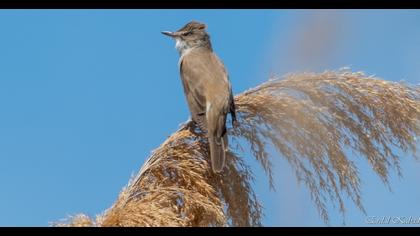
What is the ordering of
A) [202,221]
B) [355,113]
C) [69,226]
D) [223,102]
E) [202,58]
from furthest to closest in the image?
[202,58]
[223,102]
[355,113]
[202,221]
[69,226]

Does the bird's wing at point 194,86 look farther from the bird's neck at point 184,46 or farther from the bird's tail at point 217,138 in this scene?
the bird's neck at point 184,46

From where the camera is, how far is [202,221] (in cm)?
407

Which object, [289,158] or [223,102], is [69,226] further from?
[223,102]

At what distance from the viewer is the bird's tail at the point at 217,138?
4.61 metres

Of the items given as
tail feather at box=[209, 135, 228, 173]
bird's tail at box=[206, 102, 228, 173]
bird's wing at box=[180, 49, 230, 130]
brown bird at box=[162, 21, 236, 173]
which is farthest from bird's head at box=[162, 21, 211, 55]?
tail feather at box=[209, 135, 228, 173]

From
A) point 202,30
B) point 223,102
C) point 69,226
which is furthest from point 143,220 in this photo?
point 202,30

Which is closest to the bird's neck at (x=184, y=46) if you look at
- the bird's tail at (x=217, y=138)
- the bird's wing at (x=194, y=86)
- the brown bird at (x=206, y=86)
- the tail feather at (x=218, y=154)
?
the brown bird at (x=206, y=86)

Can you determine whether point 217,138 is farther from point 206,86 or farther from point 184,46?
point 184,46

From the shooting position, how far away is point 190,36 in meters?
7.68

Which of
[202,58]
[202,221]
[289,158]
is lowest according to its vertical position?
[202,221]

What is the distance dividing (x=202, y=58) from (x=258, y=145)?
2.92m

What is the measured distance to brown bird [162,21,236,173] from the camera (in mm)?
5145

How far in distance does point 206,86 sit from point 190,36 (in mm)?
1221

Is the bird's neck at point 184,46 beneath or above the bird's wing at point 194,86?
above
